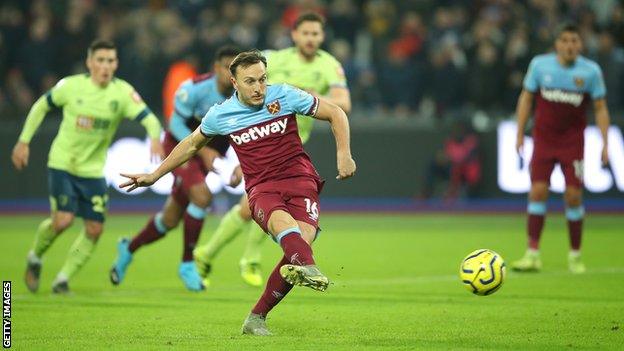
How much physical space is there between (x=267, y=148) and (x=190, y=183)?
10.9 feet

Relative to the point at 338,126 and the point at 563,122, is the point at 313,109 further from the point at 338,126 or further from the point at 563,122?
the point at 563,122

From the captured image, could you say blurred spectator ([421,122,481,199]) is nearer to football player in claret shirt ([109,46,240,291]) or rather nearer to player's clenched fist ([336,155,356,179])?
football player in claret shirt ([109,46,240,291])

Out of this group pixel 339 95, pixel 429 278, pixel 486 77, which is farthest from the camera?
pixel 486 77

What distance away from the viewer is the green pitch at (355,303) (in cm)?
808

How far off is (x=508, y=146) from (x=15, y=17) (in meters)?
9.39

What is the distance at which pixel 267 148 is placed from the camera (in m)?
8.38

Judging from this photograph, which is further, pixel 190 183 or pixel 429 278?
pixel 429 278

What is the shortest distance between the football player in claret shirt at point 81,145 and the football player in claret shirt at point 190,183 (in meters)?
0.40

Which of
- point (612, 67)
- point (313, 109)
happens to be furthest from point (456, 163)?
point (313, 109)

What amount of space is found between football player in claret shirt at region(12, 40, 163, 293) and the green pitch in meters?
0.47

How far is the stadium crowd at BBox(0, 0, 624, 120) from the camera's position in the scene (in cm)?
2092

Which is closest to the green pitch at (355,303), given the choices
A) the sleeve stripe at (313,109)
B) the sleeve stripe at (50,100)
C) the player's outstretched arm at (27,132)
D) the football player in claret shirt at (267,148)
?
the football player in claret shirt at (267,148)

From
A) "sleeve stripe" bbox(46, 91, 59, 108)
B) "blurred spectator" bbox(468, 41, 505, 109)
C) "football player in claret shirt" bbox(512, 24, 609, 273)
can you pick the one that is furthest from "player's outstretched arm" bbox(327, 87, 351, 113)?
"blurred spectator" bbox(468, 41, 505, 109)

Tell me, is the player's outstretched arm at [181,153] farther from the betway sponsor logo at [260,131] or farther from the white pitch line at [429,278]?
the white pitch line at [429,278]
